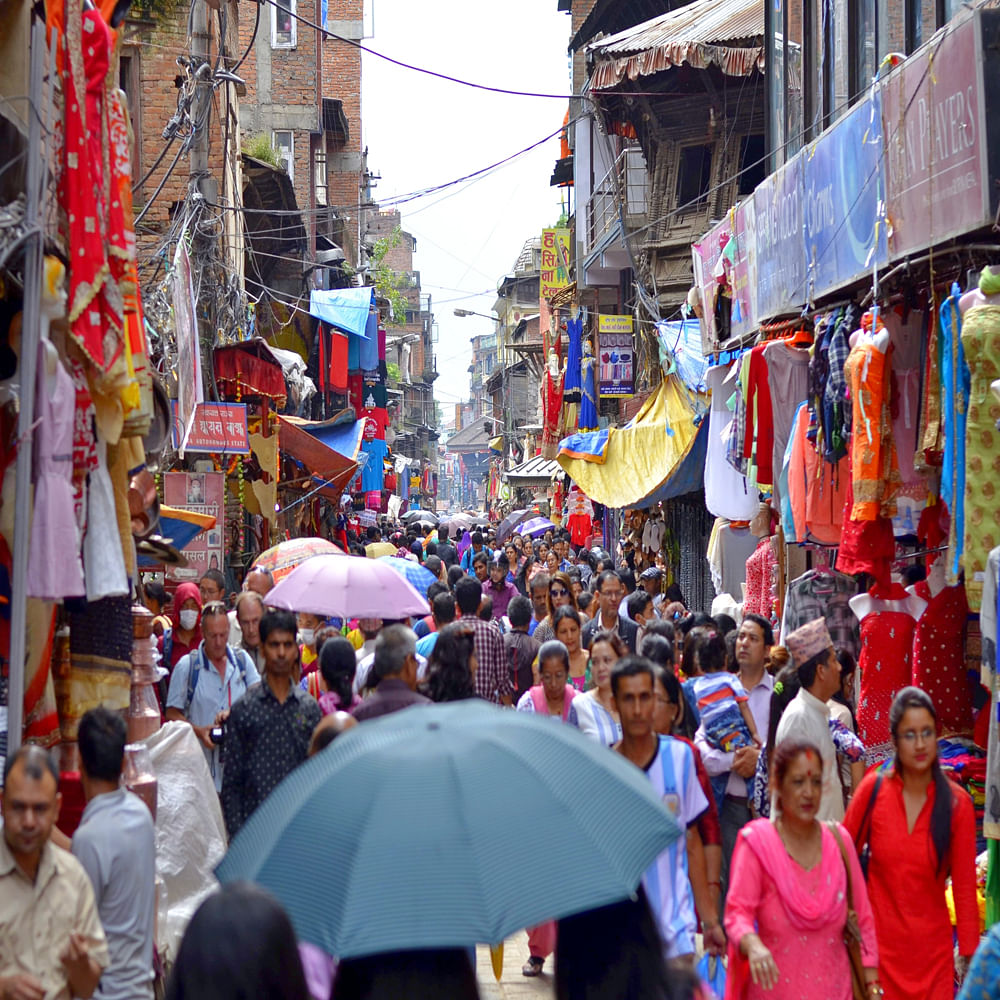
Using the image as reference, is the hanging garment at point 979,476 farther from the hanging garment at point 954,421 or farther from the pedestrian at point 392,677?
the pedestrian at point 392,677

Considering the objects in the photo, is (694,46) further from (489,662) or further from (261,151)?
(489,662)

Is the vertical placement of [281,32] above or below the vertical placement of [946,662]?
above

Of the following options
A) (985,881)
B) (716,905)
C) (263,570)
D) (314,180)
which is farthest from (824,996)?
(314,180)

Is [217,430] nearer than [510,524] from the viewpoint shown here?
Yes

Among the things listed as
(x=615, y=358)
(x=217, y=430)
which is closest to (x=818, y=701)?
(x=217, y=430)

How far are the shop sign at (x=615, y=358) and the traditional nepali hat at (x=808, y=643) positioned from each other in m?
20.3

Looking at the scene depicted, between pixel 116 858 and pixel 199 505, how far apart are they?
988cm

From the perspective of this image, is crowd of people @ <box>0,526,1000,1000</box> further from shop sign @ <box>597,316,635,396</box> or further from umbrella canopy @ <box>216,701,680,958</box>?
shop sign @ <box>597,316,635,396</box>

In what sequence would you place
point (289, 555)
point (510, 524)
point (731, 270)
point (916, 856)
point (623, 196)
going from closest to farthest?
1. point (916, 856)
2. point (289, 555)
3. point (731, 270)
4. point (623, 196)
5. point (510, 524)

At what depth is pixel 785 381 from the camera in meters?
10.1

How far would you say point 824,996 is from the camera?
4609mm

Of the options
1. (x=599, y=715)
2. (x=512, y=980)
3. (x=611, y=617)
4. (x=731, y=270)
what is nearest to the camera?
(x=599, y=715)

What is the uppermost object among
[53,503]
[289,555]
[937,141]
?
[937,141]

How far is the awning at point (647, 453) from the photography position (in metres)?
16.0
